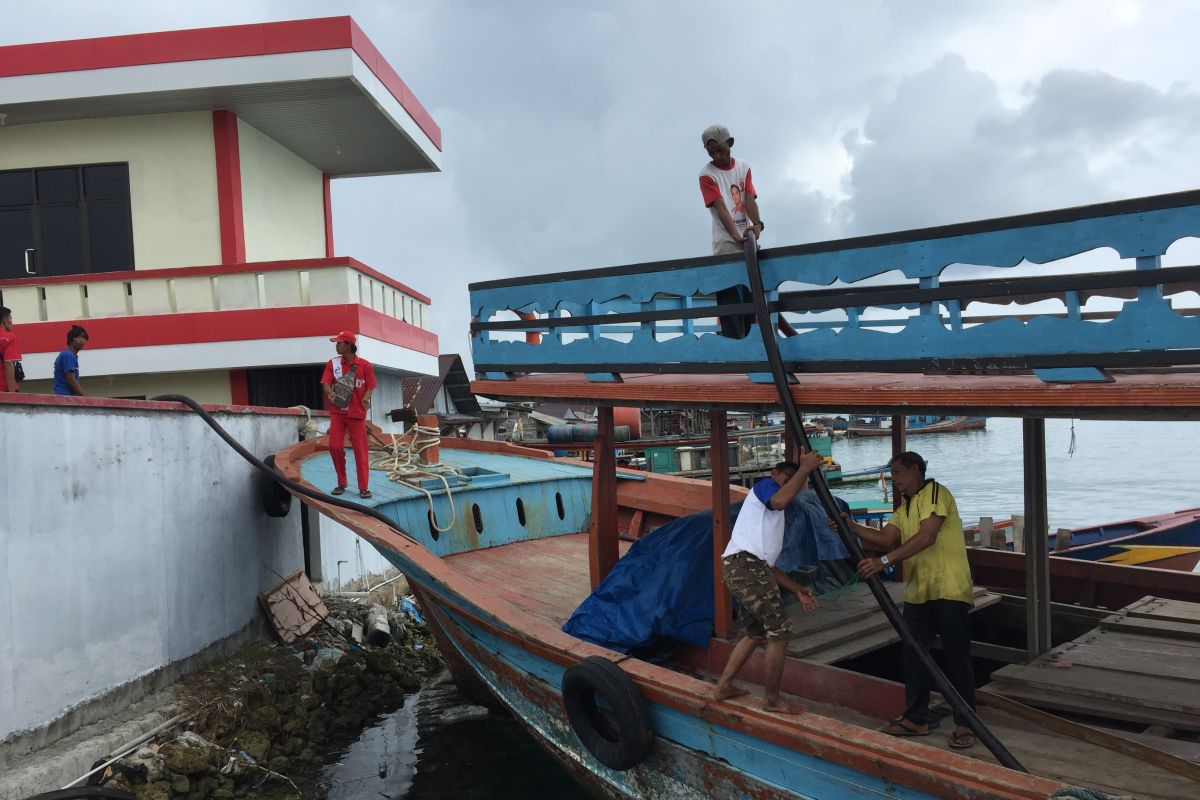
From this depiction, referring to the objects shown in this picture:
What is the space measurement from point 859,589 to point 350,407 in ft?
14.3

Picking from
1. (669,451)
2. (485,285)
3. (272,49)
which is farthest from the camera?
(669,451)

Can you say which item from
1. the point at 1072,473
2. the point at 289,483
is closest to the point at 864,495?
the point at 1072,473

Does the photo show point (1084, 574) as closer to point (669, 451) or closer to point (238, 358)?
point (238, 358)

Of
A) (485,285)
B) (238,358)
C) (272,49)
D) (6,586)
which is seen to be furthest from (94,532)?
(272,49)

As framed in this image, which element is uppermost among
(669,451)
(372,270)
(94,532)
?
(372,270)

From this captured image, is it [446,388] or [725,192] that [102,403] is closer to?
[725,192]

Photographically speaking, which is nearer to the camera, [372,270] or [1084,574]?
[1084,574]

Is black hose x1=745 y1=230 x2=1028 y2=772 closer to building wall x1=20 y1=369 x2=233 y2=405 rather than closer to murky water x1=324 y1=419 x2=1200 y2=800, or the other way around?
murky water x1=324 y1=419 x2=1200 y2=800

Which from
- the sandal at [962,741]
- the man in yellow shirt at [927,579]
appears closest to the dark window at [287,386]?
the man in yellow shirt at [927,579]

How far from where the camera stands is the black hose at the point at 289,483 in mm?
7152

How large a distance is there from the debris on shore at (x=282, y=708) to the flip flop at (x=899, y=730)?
4597 mm

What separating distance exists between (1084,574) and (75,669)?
6917 millimetres

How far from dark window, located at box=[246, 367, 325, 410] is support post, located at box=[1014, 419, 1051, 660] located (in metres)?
10.0

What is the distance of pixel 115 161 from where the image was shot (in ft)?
42.4
